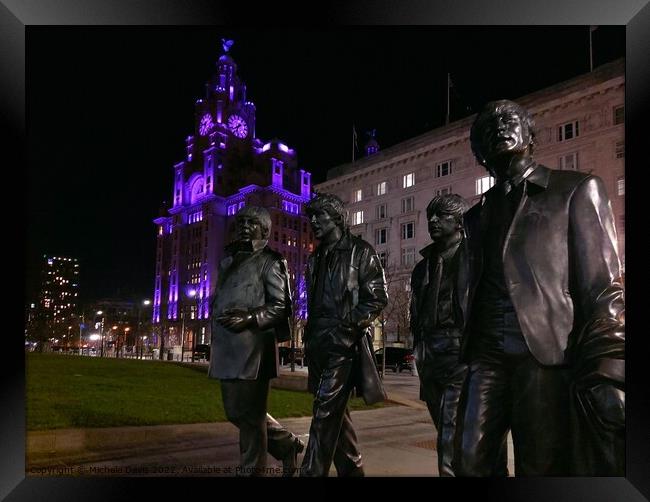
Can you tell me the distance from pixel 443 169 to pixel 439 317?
3674cm

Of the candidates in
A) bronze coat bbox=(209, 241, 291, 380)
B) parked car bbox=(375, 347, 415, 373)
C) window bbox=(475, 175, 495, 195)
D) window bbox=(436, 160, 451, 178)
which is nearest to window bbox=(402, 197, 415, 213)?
window bbox=(436, 160, 451, 178)

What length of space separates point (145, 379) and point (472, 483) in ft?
50.4

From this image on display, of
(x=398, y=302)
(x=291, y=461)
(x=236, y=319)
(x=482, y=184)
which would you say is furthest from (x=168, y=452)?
(x=482, y=184)

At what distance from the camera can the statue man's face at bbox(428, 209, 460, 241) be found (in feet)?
18.8

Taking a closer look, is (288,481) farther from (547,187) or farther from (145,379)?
(145,379)

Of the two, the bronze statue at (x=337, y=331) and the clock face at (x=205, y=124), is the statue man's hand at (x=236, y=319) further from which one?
the clock face at (x=205, y=124)

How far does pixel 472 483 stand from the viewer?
3867 millimetres

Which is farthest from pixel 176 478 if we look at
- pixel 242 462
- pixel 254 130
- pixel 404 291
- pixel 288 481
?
pixel 254 130

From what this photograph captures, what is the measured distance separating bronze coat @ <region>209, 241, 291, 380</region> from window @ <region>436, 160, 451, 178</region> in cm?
3609

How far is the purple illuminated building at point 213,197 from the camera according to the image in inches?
3551

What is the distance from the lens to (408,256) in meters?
41.2

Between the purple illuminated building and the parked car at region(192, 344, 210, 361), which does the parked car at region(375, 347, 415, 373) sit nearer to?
the parked car at region(192, 344, 210, 361)

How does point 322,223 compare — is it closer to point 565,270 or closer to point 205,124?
point 565,270
